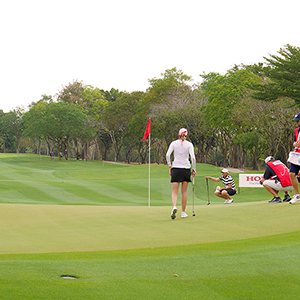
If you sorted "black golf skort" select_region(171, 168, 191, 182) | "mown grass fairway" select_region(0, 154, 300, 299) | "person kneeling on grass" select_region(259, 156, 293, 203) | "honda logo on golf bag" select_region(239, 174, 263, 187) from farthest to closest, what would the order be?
"honda logo on golf bag" select_region(239, 174, 263, 187) → "person kneeling on grass" select_region(259, 156, 293, 203) → "black golf skort" select_region(171, 168, 191, 182) → "mown grass fairway" select_region(0, 154, 300, 299)

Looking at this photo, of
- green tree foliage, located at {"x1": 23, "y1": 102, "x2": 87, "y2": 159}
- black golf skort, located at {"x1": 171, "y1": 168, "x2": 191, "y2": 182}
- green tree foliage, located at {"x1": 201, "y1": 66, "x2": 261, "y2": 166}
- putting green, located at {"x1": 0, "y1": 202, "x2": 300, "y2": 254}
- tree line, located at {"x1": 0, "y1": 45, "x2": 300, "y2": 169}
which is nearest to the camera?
putting green, located at {"x1": 0, "y1": 202, "x2": 300, "y2": 254}

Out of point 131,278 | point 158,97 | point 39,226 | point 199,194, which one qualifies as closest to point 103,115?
point 158,97

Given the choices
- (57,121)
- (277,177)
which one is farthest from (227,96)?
(277,177)

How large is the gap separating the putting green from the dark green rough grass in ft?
3.01

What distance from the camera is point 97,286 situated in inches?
157

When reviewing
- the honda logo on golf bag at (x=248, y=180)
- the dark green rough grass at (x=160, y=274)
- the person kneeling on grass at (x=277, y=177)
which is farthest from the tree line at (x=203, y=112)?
the dark green rough grass at (x=160, y=274)

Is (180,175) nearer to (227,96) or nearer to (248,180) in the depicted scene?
(248,180)

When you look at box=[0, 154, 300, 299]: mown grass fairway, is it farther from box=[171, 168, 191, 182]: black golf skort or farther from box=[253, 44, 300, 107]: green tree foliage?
box=[253, 44, 300, 107]: green tree foliage

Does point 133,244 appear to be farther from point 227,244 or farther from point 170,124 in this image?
point 170,124

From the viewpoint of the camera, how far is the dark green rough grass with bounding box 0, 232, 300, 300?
380cm

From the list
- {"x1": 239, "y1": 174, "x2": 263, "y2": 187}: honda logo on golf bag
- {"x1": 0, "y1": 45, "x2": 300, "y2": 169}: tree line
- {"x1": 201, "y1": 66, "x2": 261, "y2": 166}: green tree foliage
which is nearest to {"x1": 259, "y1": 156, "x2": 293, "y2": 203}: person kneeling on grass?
{"x1": 239, "y1": 174, "x2": 263, "y2": 187}: honda logo on golf bag

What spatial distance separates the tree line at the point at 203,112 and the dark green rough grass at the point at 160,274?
22.1 m

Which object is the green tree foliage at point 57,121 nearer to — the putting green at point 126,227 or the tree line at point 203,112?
the tree line at point 203,112

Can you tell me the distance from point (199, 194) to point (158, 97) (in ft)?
122
